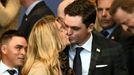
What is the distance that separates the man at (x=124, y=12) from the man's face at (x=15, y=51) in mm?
875

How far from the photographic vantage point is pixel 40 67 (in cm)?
406

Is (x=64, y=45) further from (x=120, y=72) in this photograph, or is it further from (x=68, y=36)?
(x=120, y=72)

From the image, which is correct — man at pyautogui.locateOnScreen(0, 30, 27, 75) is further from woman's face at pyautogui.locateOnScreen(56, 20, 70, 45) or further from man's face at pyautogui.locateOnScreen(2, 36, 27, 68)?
woman's face at pyautogui.locateOnScreen(56, 20, 70, 45)

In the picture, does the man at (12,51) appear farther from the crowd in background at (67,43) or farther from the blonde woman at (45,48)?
the blonde woman at (45,48)

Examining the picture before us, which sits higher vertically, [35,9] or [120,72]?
[35,9]

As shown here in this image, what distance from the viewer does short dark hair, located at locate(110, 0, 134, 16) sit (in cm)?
468

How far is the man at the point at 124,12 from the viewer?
4.59 meters

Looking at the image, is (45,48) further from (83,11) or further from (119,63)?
(119,63)

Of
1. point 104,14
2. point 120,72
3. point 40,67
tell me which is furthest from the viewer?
point 104,14

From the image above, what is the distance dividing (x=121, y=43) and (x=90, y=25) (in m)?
0.39

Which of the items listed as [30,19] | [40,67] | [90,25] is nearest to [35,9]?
[30,19]

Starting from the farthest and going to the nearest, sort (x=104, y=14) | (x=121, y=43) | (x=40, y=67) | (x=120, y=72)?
(x=104, y=14) → (x=121, y=43) → (x=120, y=72) → (x=40, y=67)

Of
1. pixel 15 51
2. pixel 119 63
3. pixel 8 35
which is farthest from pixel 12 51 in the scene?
pixel 119 63

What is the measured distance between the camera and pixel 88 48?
14.4ft
